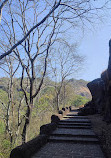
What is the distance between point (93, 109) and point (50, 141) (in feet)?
29.1

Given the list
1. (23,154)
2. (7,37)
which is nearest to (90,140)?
(23,154)

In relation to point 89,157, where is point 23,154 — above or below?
above

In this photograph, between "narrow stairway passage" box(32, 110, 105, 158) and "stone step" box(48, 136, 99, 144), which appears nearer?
"narrow stairway passage" box(32, 110, 105, 158)

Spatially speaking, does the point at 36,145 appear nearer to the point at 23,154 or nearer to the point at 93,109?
the point at 23,154

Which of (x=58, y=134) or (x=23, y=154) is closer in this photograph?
(x=23, y=154)

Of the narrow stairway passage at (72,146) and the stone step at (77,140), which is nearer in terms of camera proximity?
the narrow stairway passage at (72,146)

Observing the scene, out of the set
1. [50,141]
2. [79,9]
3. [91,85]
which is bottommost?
[50,141]

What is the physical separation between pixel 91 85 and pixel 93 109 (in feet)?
8.93

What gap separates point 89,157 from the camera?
4141mm

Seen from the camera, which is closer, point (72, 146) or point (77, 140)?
point (72, 146)

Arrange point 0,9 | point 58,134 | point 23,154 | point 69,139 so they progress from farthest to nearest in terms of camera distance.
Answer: point 58,134
point 69,139
point 0,9
point 23,154

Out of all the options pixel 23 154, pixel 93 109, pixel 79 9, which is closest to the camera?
pixel 23 154

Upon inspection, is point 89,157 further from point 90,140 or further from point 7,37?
point 7,37

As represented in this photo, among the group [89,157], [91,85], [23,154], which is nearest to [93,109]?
[91,85]
